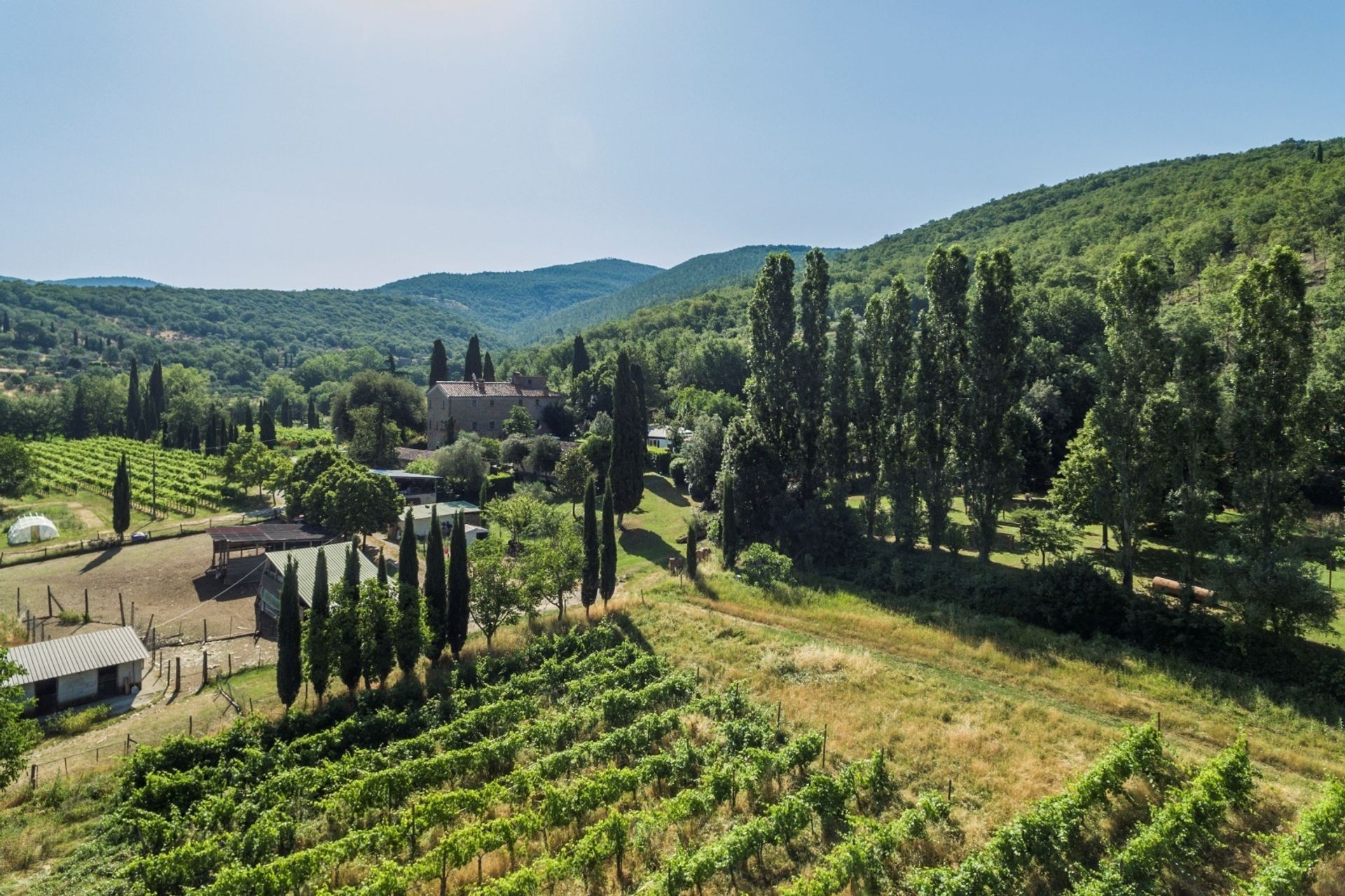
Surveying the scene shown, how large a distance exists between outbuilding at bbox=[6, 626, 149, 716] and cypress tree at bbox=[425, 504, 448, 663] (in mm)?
10230

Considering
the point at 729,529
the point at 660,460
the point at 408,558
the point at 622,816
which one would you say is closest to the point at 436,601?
the point at 408,558

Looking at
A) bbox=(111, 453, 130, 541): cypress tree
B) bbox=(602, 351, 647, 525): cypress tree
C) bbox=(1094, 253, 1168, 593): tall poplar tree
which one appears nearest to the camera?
bbox=(1094, 253, 1168, 593): tall poplar tree

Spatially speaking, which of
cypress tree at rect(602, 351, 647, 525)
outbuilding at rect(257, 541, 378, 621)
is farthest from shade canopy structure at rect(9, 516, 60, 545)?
cypress tree at rect(602, 351, 647, 525)

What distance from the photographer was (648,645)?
25.9m

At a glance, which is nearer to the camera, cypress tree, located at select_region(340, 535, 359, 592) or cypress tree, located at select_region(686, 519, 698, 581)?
cypress tree, located at select_region(340, 535, 359, 592)

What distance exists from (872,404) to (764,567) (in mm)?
12953

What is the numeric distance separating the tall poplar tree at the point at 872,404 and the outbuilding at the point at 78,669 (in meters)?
34.5

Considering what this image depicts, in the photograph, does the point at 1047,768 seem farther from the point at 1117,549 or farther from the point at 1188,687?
the point at 1117,549

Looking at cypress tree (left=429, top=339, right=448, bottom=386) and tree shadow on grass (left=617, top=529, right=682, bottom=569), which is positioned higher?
cypress tree (left=429, top=339, right=448, bottom=386)

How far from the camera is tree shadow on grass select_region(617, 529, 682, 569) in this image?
39562 millimetres

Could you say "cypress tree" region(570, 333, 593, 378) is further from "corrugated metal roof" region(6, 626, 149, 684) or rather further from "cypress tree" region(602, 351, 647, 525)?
"corrugated metal roof" region(6, 626, 149, 684)

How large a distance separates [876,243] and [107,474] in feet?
556

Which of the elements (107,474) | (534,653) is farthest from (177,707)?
(107,474)

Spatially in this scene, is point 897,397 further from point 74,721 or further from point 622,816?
point 74,721
